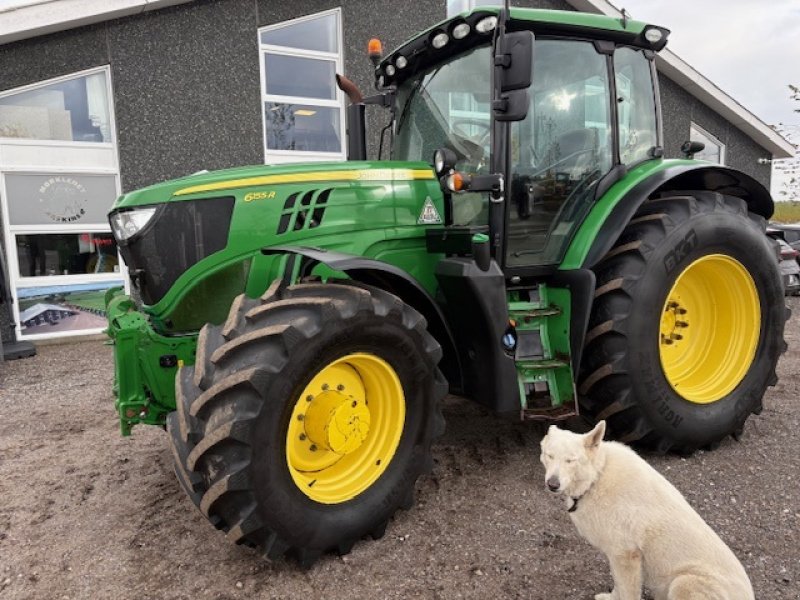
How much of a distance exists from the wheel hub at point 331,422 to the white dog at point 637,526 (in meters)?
0.81

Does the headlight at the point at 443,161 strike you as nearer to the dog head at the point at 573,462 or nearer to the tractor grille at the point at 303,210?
the tractor grille at the point at 303,210

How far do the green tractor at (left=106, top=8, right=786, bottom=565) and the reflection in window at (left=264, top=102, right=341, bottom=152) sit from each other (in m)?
4.62

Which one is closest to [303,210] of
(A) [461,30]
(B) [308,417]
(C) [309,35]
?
(B) [308,417]

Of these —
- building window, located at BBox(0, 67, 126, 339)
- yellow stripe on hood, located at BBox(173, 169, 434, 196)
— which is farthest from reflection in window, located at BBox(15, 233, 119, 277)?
yellow stripe on hood, located at BBox(173, 169, 434, 196)

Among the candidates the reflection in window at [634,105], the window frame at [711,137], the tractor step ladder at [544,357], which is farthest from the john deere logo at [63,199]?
the window frame at [711,137]

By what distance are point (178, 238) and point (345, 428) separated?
119cm

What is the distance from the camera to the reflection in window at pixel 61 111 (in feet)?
23.0

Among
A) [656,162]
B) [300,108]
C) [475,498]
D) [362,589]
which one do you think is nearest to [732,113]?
[300,108]

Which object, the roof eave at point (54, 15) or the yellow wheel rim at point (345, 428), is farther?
the roof eave at point (54, 15)

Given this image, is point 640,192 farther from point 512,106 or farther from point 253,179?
point 253,179

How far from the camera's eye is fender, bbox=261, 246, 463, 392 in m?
2.53

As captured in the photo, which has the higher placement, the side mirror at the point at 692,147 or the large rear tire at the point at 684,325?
the side mirror at the point at 692,147

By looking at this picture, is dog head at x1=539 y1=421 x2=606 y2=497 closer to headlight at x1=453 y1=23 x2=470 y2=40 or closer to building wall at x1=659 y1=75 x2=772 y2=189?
headlight at x1=453 y1=23 x2=470 y2=40

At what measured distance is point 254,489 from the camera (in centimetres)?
221
